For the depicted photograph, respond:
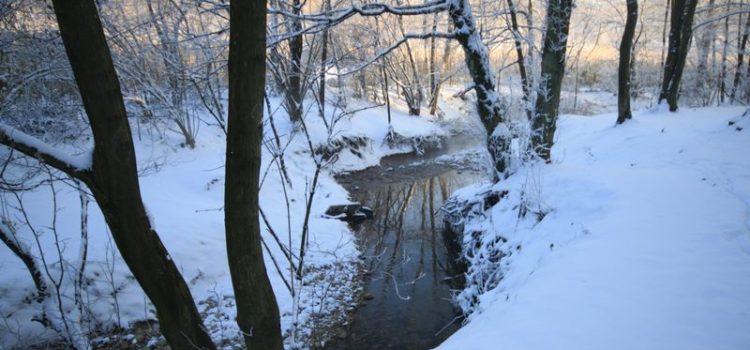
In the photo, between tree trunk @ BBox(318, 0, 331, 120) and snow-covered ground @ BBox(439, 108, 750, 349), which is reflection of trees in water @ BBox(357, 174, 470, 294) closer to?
snow-covered ground @ BBox(439, 108, 750, 349)

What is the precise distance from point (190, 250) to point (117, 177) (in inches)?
188

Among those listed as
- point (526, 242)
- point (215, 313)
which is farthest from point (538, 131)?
point (215, 313)

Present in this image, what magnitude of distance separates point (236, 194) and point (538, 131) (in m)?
6.86

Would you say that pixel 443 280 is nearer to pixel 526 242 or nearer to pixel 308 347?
pixel 526 242

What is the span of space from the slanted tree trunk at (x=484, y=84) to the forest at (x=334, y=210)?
0.13ft

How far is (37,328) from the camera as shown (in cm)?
480

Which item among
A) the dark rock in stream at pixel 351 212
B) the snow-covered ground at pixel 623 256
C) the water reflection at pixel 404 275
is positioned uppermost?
the snow-covered ground at pixel 623 256

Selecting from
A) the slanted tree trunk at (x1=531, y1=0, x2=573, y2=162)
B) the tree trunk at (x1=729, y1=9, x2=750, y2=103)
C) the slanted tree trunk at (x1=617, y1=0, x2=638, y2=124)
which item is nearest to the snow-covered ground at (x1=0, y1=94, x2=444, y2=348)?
the slanted tree trunk at (x1=531, y1=0, x2=573, y2=162)

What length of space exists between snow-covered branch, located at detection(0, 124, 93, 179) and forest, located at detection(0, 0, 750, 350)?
1 centimetres

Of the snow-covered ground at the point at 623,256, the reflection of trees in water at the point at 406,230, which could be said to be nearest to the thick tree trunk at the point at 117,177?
the snow-covered ground at the point at 623,256

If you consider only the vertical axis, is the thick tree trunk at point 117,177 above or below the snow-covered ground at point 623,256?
above

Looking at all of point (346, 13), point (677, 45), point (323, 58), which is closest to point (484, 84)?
point (346, 13)

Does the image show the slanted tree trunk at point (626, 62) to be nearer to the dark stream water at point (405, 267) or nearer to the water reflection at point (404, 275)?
the dark stream water at point (405, 267)

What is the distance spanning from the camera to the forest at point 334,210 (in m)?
2.54
